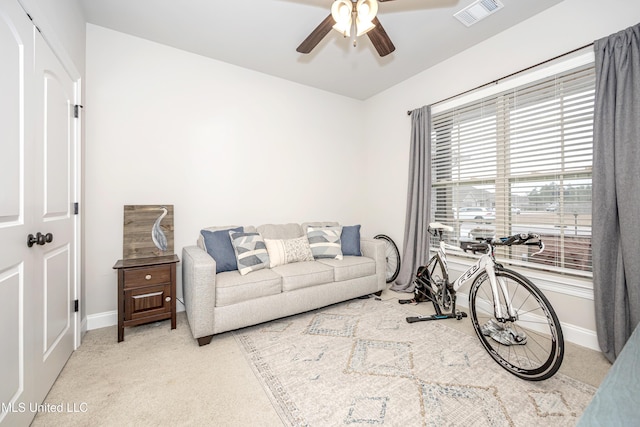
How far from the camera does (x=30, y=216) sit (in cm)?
145

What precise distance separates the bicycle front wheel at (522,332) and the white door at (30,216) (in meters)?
2.85

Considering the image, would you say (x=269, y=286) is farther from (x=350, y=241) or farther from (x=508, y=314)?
(x=508, y=314)

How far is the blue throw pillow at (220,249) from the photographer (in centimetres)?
270

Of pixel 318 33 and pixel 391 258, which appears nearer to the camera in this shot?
pixel 318 33

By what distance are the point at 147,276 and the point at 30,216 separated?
3.46 ft

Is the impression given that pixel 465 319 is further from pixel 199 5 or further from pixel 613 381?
pixel 199 5

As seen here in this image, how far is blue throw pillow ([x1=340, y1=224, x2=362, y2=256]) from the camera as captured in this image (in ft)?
11.2

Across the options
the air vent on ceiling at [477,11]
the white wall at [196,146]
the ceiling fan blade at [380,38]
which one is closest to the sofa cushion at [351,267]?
the white wall at [196,146]

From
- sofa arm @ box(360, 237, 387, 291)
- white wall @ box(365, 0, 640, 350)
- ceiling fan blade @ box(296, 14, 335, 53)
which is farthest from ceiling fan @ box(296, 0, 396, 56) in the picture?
sofa arm @ box(360, 237, 387, 291)

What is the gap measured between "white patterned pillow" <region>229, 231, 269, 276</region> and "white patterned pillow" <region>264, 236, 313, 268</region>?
88 mm

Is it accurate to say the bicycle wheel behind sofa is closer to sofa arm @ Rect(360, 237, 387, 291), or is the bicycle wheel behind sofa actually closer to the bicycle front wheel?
sofa arm @ Rect(360, 237, 387, 291)

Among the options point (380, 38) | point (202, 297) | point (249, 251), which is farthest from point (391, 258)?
point (380, 38)

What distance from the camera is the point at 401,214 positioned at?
381 centimetres

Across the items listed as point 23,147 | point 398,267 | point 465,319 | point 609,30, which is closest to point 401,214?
point 398,267
